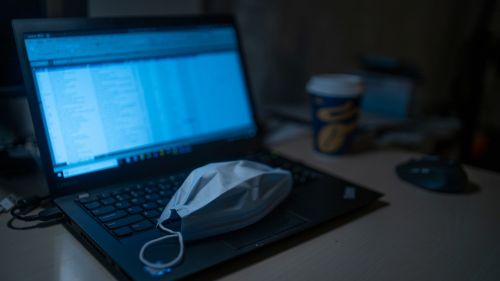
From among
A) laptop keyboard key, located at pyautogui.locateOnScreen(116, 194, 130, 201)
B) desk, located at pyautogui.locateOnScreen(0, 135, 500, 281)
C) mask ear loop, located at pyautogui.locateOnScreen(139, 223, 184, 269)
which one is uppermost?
laptop keyboard key, located at pyautogui.locateOnScreen(116, 194, 130, 201)

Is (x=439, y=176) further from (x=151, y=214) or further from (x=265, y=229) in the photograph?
(x=151, y=214)

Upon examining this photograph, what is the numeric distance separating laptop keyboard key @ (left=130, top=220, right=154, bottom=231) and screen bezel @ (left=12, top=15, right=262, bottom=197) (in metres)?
0.14

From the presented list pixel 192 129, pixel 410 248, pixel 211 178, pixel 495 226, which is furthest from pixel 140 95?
pixel 495 226

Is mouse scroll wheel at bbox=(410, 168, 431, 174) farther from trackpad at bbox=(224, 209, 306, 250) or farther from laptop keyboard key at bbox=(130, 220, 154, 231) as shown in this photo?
laptop keyboard key at bbox=(130, 220, 154, 231)

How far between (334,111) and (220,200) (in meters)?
0.42

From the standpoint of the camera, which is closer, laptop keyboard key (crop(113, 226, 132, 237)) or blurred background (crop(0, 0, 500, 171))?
laptop keyboard key (crop(113, 226, 132, 237))

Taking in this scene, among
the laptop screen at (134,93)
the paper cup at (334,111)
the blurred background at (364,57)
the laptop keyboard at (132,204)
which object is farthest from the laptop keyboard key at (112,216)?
the paper cup at (334,111)

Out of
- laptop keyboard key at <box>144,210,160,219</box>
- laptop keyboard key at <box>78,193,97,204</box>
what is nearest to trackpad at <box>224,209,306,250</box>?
laptop keyboard key at <box>144,210,160,219</box>

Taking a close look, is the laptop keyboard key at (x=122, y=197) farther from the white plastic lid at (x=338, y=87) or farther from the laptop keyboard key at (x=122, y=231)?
the white plastic lid at (x=338, y=87)

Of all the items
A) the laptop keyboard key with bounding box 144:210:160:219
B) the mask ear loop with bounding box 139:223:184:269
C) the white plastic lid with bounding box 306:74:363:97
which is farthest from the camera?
the white plastic lid with bounding box 306:74:363:97

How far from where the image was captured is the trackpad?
1.72 ft

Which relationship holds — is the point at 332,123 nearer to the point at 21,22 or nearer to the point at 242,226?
the point at 242,226

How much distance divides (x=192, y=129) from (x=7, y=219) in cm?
32

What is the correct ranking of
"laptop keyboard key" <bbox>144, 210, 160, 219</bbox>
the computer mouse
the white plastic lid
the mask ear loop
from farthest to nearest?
the white plastic lid
the computer mouse
"laptop keyboard key" <bbox>144, 210, 160, 219</bbox>
the mask ear loop
